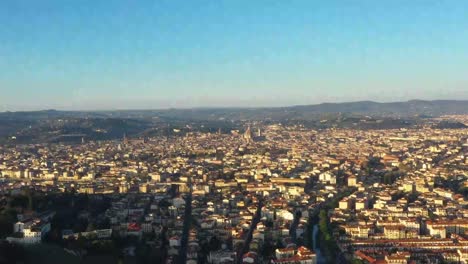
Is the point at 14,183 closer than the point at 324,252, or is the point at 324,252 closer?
the point at 324,252

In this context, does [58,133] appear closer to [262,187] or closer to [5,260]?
[262,187]

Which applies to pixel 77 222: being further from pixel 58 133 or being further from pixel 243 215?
pixel 58 133

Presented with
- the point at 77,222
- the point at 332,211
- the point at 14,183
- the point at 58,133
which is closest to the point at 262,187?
the point at 332,211

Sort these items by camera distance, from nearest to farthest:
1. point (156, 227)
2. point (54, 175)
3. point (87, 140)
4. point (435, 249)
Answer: point (435, 249), point (156, 227), point (54, 175), point (87, 140)

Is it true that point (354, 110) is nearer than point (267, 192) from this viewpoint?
No

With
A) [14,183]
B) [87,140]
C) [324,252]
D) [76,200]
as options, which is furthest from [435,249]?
[87,140]

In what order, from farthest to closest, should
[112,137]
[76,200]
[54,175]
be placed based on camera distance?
1. [112,137]
2. [54,175]
3. [76,200]

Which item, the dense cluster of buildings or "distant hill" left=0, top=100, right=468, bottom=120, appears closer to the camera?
the dense cluster of buildings

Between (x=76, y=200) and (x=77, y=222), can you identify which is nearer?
(x=77, y=222)

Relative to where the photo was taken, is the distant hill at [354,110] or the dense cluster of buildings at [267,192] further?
the distant hill at [354,110]

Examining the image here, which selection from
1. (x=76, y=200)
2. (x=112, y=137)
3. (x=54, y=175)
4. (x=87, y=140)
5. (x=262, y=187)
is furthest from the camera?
(x=112, y=137)
